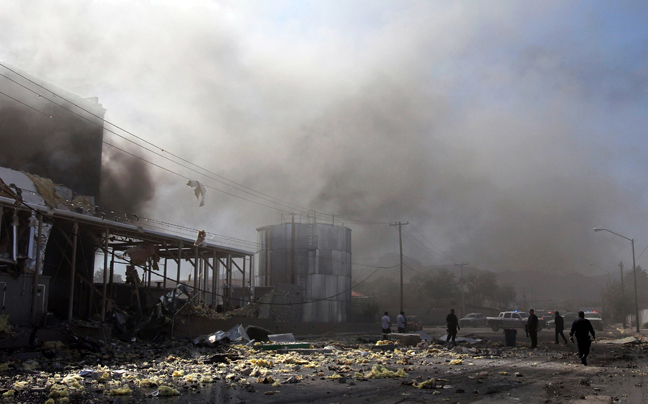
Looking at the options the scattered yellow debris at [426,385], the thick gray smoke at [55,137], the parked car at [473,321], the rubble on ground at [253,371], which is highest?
the thick gray smoke at [55,137]

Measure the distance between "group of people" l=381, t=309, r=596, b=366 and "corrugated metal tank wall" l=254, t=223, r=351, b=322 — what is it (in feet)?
52.8

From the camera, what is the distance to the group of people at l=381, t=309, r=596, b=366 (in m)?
12.4

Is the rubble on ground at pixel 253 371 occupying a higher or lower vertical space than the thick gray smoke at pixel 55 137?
lower

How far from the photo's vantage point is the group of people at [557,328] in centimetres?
1239

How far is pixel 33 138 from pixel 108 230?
10.9 m

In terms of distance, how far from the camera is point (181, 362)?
540 inches

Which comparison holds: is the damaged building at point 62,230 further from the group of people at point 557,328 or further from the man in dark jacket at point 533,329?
the man in dark jacket at point 533,329

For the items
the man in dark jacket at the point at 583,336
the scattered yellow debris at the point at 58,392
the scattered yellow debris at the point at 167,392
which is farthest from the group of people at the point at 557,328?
the scattered yellow debris at the point at 58,392

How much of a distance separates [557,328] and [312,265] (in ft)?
73.1

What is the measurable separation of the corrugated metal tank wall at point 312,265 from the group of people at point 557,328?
52.8 feet

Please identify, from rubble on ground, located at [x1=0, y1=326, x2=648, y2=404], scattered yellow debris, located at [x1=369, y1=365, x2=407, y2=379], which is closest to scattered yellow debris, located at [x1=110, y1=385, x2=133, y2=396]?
rubble on ground, located at [x1=0, y1=326, x2=648, y2=404]

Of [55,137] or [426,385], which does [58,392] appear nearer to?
[426,385]

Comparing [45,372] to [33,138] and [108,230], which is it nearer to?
[108,230]

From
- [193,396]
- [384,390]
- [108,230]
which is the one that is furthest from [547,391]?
[108,230]
